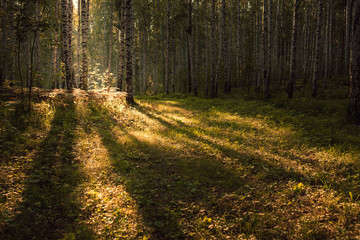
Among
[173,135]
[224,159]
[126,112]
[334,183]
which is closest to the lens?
[334,183]

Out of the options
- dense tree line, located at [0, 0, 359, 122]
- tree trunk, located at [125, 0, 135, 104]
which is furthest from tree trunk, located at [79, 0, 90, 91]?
tree trunk, located at [125, 0, 135, 104]

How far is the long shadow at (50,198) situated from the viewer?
9.92 ft

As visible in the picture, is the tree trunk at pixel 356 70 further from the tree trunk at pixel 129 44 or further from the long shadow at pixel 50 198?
the tree trunk at pixel 129 44

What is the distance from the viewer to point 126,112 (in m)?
10.2

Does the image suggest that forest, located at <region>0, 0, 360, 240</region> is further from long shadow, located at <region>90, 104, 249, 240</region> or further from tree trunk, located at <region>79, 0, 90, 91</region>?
tree trunk, located at <region>79, 0, 90, 91</region>

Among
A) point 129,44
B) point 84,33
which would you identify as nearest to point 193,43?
point 84,33

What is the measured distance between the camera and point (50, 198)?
147 inches

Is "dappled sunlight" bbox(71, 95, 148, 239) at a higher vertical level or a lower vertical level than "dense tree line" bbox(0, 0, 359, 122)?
lower

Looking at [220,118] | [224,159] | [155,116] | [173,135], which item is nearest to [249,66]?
[220,118]

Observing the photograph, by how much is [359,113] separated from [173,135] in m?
7.35

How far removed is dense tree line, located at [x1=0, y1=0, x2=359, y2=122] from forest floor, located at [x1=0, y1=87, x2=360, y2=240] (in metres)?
2.54

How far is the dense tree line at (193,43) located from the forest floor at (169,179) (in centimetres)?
254

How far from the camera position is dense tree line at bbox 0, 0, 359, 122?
1168 cm

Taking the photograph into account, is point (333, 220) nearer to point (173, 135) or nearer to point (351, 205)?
point (351, 205)
